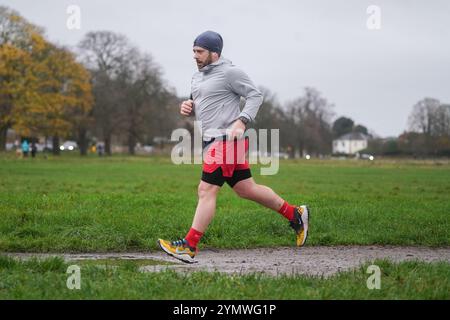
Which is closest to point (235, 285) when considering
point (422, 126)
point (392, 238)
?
point (392, 238)

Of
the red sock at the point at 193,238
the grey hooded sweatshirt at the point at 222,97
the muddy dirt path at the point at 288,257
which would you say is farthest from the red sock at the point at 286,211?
the grey hooded sweatshirt at the point at 222,97

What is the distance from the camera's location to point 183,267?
20.4 ft

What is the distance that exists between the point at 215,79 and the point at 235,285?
251 centimetres

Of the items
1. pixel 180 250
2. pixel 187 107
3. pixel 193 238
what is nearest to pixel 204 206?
pixel 193 238

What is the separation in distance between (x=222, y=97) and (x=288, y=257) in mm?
1934

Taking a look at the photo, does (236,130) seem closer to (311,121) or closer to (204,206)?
(204,206)

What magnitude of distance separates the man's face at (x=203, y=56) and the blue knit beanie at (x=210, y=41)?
0.04 m

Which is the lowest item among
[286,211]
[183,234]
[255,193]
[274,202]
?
[183,234]

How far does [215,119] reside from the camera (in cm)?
662

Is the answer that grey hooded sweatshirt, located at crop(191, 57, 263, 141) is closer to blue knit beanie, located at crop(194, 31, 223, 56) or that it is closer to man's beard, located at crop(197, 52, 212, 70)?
man's beard, located at crop(197, 52, 212, 70)

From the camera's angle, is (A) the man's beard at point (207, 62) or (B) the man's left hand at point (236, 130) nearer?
(B) the man's left hand at point (236, 130)

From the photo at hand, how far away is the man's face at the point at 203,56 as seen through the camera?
6633 millimetres

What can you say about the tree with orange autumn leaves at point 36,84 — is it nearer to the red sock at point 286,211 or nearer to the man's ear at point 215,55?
the red sock at point 286,211

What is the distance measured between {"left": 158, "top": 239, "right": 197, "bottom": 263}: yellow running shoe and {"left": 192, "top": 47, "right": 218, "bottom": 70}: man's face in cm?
189
